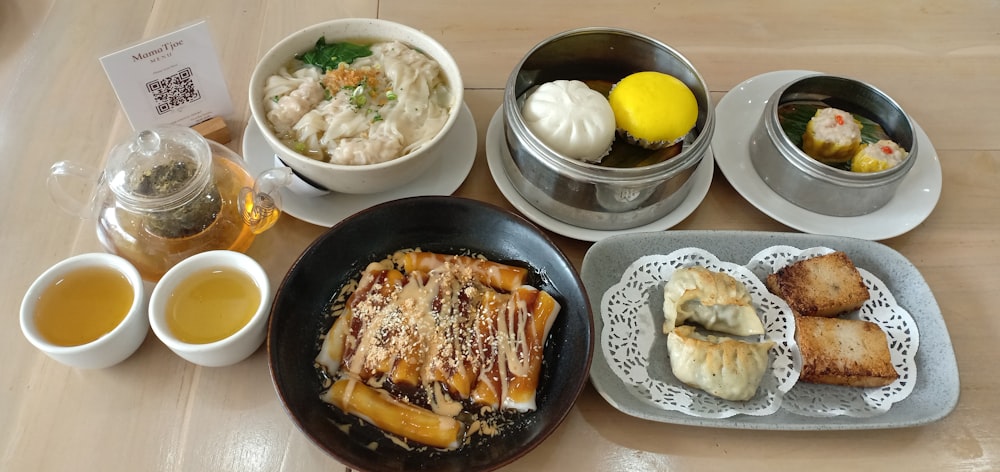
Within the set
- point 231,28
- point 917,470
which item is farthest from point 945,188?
point 231,28

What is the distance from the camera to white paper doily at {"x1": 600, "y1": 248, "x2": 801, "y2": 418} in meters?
1.26

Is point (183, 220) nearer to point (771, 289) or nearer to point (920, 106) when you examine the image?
point (771, 289)

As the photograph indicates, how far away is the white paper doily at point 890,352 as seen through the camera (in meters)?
1.27

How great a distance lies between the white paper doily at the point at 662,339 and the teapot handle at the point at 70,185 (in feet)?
3.41

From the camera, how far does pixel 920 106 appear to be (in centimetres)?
185

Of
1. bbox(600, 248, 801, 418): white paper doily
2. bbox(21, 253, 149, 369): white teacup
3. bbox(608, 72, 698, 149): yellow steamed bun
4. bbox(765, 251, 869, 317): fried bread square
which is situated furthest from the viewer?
bbox(608, 72, 698, 149): yellow steamed bun

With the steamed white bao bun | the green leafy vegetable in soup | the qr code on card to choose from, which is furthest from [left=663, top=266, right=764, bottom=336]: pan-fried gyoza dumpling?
the qr code on card

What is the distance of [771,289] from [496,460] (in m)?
0.72

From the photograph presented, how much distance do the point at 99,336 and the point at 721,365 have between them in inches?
45.2

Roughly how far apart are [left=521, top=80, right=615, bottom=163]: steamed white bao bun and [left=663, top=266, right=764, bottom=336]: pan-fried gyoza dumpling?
13.7 inches

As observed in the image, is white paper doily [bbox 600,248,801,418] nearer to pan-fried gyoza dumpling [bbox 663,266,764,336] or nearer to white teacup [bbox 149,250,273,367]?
pan-fried gyoza dumpling [bbox 663,266,764,336]

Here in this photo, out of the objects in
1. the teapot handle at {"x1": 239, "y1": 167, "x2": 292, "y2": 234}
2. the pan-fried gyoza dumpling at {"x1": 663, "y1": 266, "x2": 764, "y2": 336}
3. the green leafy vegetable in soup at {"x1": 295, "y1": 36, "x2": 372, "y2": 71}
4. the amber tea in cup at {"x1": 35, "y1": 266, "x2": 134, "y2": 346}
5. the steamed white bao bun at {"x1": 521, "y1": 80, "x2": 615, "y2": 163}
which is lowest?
the pan-fried gyoza dumpling at {"x1": 663, "y1": 266, "x2": 764, "y2": 336}

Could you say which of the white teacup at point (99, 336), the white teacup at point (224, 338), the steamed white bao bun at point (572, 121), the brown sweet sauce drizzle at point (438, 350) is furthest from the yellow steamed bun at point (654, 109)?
the white teacup at point (99, 336)

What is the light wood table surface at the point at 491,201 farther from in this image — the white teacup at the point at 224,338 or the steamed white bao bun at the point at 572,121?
the steamed white bao bun at the point at 572,121
